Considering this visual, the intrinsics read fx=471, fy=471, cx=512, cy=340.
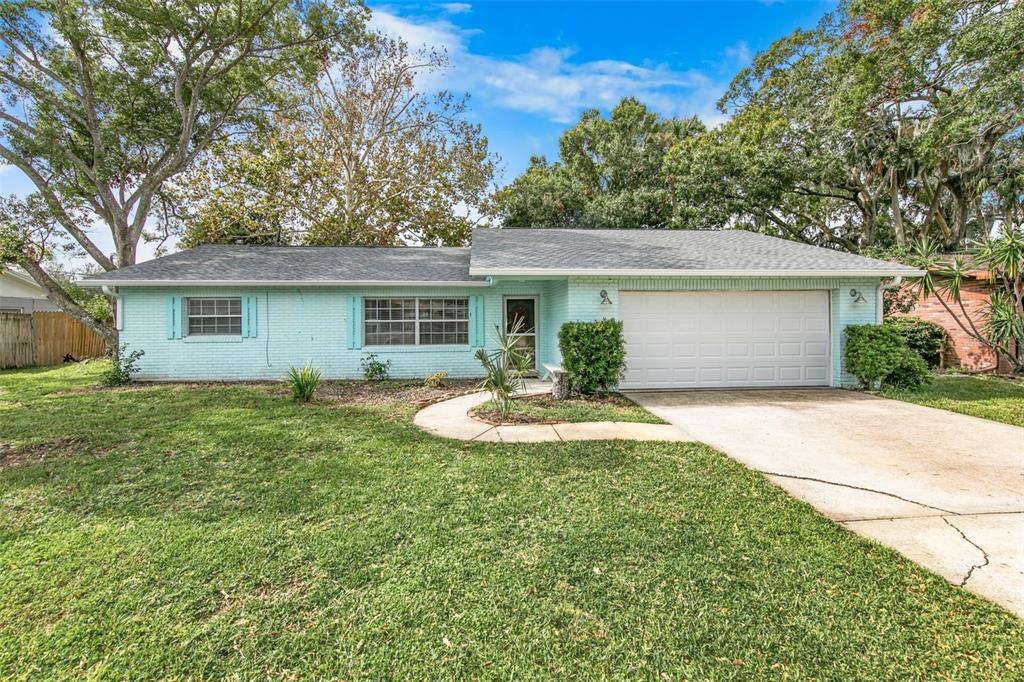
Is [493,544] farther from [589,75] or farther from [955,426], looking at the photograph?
[589,75]

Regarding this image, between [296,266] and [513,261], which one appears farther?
[296,266]

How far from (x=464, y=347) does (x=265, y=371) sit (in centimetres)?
465

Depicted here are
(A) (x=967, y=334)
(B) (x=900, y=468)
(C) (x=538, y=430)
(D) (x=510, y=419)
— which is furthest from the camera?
(A) (x=967, y=334)

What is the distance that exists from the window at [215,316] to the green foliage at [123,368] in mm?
1236

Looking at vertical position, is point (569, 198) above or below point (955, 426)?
above

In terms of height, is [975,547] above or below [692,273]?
below

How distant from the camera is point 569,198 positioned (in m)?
21.5

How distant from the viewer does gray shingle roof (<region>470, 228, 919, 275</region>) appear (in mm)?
8992

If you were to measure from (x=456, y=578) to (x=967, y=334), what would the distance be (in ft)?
48.7

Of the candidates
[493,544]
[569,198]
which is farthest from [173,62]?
[493,544]

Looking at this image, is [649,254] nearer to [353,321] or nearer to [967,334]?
[353,321]

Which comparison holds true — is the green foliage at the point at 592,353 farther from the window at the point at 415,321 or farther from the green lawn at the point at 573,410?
the window at the point at 415,321

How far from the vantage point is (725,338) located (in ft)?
31.5

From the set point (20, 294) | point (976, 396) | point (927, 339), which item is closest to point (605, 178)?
point (927, 339)
